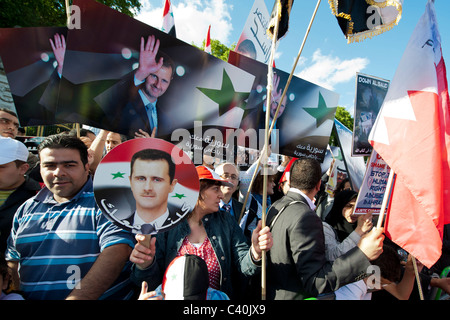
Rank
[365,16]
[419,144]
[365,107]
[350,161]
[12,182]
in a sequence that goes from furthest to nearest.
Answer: [350,161], [365,107], [365,16], [12,182], [419,144]

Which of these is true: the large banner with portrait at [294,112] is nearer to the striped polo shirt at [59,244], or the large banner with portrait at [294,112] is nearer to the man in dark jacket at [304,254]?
the man in dark jacket at [304,254]

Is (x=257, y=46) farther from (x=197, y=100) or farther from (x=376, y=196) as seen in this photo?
(x=376, y=196)

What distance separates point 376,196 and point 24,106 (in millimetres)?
3482

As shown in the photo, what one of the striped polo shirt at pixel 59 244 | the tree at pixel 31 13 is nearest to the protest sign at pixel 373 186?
the striped polo shirt at pixel 59 244

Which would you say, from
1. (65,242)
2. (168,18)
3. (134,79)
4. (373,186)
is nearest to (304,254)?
(373,186)

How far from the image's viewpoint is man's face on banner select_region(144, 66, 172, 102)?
8.38 ft

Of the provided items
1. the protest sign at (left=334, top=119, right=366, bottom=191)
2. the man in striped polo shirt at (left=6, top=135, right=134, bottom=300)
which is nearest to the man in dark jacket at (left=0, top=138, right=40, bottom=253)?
the man in striped polo shirt at (left=6, top=135, right=134, bottom=300)

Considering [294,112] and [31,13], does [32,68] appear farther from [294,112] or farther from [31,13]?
[31,13]

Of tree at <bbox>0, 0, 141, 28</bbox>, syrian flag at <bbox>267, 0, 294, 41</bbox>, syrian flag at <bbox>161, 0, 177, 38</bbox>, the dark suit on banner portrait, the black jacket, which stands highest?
tree at <bbox>0, 0, 141, 28</bbox>

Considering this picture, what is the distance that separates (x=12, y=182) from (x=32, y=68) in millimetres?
1329

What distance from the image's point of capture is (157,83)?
8.55ft

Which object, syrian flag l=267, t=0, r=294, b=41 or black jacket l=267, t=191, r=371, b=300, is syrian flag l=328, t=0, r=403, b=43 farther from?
black jacket l=267, t=191, r=371, b=300
